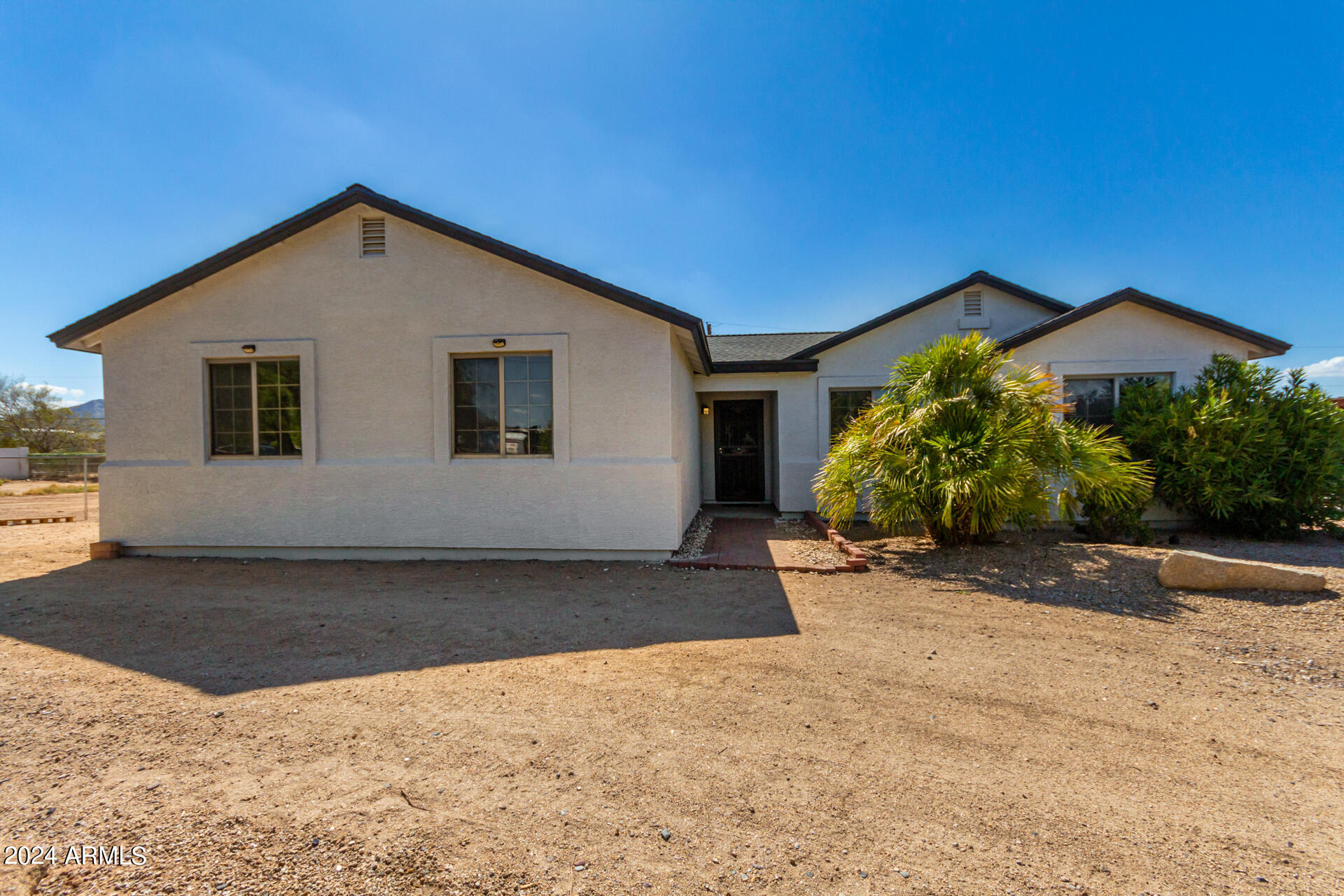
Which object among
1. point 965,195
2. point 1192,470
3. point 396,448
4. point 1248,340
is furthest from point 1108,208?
point 396,448

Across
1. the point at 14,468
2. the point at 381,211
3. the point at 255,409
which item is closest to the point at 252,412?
the point at 255,409

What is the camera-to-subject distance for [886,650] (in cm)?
415

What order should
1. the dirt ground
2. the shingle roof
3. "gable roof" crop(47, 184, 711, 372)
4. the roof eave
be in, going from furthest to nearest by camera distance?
the shingle roof → the roof eave → "gable roof" crop(47, 184, 711, 372) → the dirt ground

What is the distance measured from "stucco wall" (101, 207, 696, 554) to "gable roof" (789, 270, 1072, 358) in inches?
183

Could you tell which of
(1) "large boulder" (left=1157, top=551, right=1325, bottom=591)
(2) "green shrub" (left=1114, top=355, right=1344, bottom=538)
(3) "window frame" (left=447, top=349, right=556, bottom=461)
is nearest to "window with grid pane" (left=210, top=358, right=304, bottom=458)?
(3) "window frame" (left=447, top=349, right=556, bottom=461)

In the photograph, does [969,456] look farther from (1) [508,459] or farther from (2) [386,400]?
(2) [386,400]

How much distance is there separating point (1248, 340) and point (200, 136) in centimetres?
1700

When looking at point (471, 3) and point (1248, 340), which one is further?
point (1248, 340)

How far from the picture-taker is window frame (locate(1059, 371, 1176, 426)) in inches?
353

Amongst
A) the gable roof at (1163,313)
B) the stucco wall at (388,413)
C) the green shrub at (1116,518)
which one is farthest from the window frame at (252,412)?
the gable roof at (1163,313)

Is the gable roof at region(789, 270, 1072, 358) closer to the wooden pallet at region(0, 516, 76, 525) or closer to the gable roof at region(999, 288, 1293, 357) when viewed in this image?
the gable roof at region(999, 288, 1293, 357)

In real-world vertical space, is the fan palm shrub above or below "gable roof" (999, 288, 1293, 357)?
below

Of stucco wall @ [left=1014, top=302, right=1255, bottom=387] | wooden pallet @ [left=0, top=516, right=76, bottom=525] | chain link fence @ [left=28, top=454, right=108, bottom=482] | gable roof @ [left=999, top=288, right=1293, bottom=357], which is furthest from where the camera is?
chain link fence @ [left=28, top=454, right=108, bottom=482]

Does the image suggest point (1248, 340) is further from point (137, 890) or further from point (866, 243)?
point (137, 890)
